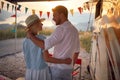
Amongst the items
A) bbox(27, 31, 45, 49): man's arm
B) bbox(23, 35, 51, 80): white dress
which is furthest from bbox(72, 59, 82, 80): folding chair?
bbox(27, 31, 45, 49): man's arm

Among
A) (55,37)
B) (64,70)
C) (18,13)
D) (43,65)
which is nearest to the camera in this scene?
(55,37)

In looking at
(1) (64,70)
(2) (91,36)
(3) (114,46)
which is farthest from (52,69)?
(2) (91,36)

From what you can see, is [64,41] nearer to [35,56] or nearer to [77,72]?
[35,56]

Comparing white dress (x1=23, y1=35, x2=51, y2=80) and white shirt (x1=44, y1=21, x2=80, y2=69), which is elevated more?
white shirt (x1=44, y1=21, x2=80, y2=69)

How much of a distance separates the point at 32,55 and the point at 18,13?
359 cm

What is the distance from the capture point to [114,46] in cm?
265

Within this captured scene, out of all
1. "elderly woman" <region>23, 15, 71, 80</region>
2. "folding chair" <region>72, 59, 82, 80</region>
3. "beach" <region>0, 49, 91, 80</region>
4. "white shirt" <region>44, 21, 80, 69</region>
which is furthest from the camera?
"beach" <region>0, 49, 91, 80</region>

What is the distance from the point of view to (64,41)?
2.63m

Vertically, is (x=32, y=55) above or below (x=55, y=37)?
below

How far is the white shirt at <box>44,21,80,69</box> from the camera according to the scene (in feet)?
8.38

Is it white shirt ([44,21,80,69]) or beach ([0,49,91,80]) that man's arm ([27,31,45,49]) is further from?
beach ([0,49,91,80])

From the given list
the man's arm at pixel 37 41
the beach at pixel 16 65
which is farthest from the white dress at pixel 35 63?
the beach at pixel 16 65

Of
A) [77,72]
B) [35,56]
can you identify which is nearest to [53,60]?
[35,56]

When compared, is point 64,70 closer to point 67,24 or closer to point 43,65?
point 43,65
